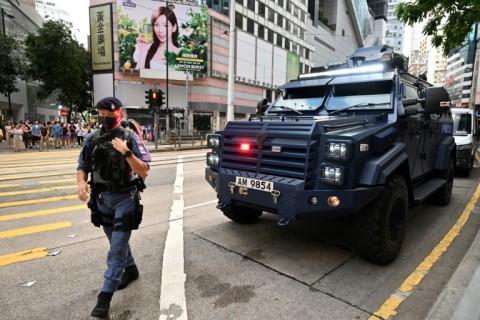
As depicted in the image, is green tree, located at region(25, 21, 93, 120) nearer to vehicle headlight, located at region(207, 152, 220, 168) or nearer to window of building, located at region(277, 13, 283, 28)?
vehicle headlight, located at region(207, 152, 220, 168)

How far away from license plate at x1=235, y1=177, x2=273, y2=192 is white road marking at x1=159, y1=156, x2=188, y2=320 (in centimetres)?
118

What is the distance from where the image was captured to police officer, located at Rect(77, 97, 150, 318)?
2955 mm

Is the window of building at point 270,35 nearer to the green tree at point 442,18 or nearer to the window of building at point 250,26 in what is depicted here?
the window of building at point 250,26

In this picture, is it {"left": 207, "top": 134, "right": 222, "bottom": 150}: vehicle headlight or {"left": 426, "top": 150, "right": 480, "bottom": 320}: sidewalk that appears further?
{"left": 207, "top": 134, "right": 222, "bottom": 150}: vehicle headlight

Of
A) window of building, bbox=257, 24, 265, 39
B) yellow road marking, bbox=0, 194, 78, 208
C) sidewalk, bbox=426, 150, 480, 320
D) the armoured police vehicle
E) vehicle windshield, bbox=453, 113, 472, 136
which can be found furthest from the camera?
window of building, bbox=257, 24, 265, 39

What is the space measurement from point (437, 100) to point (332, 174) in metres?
2.17

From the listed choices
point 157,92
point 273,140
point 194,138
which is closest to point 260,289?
point 273,140

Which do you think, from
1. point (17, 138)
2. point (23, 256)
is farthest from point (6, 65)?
point (23, 256)

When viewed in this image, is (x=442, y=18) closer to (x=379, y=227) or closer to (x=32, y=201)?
(x=379, y=227)

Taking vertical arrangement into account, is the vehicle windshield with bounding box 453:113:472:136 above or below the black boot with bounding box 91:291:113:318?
above

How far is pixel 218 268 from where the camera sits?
3.84 meters

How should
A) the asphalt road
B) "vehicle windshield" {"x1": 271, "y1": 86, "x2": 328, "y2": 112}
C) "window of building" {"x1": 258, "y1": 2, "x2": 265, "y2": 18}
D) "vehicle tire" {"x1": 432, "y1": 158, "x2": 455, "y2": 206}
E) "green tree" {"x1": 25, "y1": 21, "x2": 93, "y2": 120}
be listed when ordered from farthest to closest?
"window of building" {"x1": 258, "y1": 2, "x2": 265, "y2": 18} → "green tree" {"x1": 25, "y1": 21, "x2": 93, "y2": 120} → "vehicle tire" {"x1": 432, "y1": 158, "x2": 455, "y2": 206} → "vehicle windshield" {"x1": 271, "y1": 86, "x2": 328, "y2": 112} → the asphalt road

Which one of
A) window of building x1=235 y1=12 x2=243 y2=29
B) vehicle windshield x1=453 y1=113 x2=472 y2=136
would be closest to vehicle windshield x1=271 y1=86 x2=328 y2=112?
vehicle windshield x1=453 y1=113 x2=472 y2=136

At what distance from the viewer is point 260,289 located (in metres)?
3.40
